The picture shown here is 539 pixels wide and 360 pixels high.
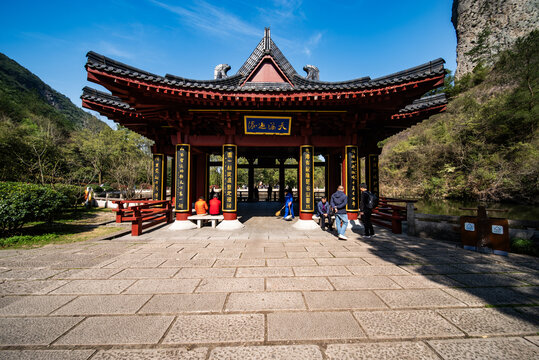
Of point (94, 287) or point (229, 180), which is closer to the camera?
point (94, 287)

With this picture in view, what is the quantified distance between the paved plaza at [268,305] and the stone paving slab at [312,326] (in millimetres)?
12

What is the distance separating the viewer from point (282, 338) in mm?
2072

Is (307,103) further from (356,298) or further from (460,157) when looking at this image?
(460,157)

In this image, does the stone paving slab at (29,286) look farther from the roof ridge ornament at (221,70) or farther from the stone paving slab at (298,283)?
the roof ridge ornament at (221,70)

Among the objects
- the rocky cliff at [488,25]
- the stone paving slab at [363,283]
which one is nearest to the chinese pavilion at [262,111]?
the stone paving slab at [363,283]

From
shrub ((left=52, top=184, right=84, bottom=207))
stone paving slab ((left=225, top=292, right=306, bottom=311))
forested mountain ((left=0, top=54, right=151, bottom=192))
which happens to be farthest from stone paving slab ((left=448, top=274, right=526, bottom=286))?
forested mountain ((left=0, top=54, right=151, bottom=192))

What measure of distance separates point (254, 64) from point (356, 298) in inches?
395

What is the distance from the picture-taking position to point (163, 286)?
3213 millimetres

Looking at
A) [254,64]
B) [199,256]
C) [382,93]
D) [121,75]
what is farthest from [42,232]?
[382,93]

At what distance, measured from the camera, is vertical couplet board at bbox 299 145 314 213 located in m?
7.57

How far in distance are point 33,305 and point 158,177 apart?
754 centimetres

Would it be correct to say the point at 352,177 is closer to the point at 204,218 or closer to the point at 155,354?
the point at 204,218

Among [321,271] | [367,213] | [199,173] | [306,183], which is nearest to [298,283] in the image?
[321,271]

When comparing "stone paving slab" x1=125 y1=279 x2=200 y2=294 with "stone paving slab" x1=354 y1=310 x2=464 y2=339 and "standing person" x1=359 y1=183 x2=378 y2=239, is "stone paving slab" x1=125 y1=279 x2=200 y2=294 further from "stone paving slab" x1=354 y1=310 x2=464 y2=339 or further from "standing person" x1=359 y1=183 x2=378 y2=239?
"standing person" x1=359 y1=183 x2=378 y2=239
